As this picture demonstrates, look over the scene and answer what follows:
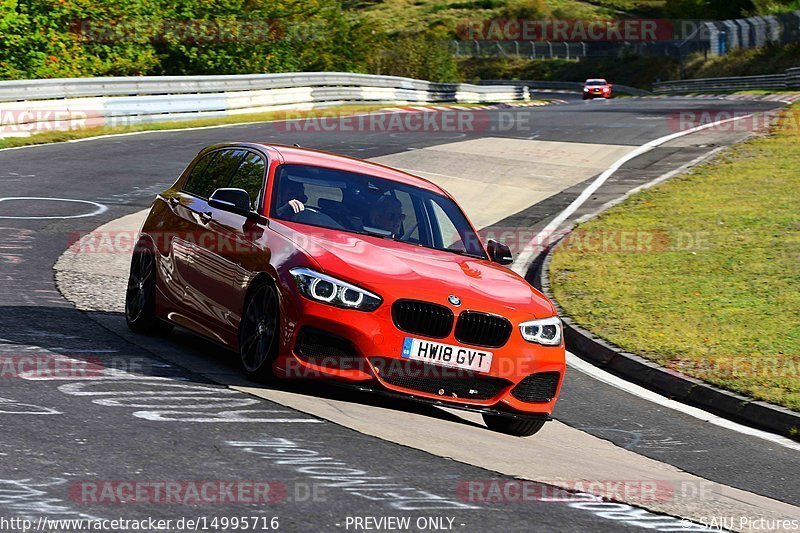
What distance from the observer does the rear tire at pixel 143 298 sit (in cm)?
1003

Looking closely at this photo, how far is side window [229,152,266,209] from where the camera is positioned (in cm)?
921

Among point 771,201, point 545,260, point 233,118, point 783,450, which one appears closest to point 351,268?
point 783,450

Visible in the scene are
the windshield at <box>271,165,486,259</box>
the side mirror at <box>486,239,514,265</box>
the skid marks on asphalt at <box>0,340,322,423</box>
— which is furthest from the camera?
the side mirror at <box>486,239,514,265</box>

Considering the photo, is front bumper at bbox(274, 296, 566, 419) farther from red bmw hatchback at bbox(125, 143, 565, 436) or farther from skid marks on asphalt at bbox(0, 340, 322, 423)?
skid marks on asphalt at bbox(0, 340, 322, 423)

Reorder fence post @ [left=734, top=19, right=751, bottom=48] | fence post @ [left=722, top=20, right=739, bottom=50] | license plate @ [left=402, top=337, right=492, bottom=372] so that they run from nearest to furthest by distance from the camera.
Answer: license plate @ [left=402, top=337, right=492, bottom=372] < fence post @ [left=734, top=19, right=751, bottom=48] < fence post @ [left=722, top=20, right=739, bottom=50]

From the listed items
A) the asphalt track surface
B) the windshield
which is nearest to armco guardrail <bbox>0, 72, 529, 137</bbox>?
the asphalt track surface

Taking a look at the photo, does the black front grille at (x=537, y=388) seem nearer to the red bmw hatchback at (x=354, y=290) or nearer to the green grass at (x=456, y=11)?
the red bmw hatchback at (x=354, y=290)

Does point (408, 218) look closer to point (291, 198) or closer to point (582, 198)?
point (291, 198)

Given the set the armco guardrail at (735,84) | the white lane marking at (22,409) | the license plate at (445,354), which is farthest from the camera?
the armco guardrail at (735,84)

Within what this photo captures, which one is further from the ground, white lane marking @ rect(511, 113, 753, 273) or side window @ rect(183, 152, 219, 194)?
side window @ rect(183, 152, 219, 194)

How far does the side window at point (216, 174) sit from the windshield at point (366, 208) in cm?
85

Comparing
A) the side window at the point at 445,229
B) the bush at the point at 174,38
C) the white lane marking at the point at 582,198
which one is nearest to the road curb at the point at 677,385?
the side window at the point at 445,229

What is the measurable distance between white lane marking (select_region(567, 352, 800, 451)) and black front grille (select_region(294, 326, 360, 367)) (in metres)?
3.38

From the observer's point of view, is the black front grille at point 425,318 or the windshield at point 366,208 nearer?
the black front grille at point 425,318
